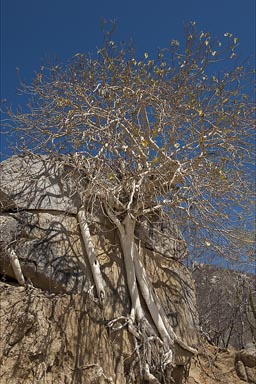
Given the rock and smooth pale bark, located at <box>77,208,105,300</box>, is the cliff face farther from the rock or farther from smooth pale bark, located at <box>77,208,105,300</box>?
the rock

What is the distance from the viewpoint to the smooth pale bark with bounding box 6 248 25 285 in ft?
19.9

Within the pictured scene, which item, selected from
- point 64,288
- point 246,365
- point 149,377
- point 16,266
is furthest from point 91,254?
point 246,365

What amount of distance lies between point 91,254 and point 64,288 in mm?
759

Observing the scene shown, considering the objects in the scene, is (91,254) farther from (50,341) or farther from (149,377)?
(149,377)

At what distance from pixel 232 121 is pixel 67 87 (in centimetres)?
311

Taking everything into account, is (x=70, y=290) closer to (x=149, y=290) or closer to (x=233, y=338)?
(x=149, y=290)

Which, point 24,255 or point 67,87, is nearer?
point 24,255

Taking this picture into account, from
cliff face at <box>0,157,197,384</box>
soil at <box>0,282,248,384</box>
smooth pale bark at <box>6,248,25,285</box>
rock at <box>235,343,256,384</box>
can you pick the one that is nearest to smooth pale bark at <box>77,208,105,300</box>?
cliff face at <box>0,157,197,384</box>

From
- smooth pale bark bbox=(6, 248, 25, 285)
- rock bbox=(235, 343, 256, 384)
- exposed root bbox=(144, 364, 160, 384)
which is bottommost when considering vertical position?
exposed root bbox=(144, 364, 160, 384)

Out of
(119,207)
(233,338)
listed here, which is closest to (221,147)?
(119,207)

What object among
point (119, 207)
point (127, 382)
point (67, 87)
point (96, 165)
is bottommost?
point (127, 382)

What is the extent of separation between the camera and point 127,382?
19.3 ft

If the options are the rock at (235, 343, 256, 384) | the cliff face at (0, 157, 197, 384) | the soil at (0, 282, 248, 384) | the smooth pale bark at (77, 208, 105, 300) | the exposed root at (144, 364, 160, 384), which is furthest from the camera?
the rock at (235, 343, 256, 384)

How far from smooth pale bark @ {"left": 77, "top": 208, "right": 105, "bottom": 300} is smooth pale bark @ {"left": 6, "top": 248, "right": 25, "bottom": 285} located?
1126 millimetres
